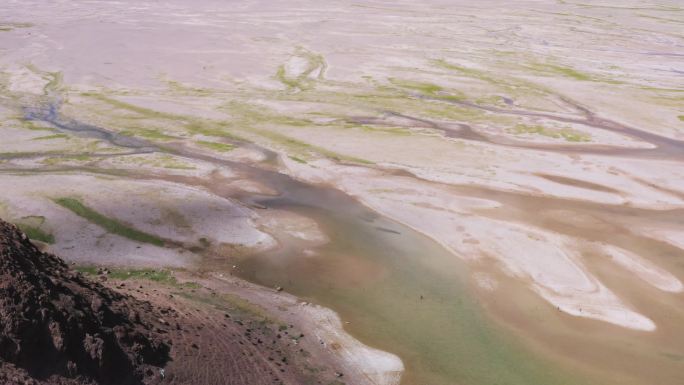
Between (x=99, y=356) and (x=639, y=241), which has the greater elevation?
(x=99, y=356)

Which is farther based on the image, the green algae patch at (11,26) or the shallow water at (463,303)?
the green algae patch at (11,26)

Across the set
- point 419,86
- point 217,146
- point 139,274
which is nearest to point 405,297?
point 139,274

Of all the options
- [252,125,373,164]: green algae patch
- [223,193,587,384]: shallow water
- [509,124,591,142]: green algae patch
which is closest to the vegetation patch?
[223,193,587,384]: shallow water

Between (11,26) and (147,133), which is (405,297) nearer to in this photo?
(147,133)

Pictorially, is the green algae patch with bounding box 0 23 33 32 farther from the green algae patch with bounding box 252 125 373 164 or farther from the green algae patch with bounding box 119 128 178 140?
the green algae patch with bounding box 252 125 373 164

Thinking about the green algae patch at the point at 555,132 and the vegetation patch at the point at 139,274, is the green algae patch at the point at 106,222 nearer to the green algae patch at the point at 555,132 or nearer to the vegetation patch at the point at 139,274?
→ the vegetation patch at the point at 139,274

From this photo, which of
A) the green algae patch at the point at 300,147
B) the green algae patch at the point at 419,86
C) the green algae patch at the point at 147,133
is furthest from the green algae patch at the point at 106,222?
the green algae patch at the point at 419,86

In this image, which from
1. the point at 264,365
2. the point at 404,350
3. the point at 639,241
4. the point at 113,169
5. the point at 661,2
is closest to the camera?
the point at 264,365

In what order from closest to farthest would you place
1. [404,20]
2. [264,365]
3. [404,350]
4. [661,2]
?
[264,365], [404,350], [404,20], [661,2]

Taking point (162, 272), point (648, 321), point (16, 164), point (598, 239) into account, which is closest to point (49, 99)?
point (16, 164)

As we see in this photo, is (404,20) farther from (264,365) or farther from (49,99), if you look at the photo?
(264,365)
